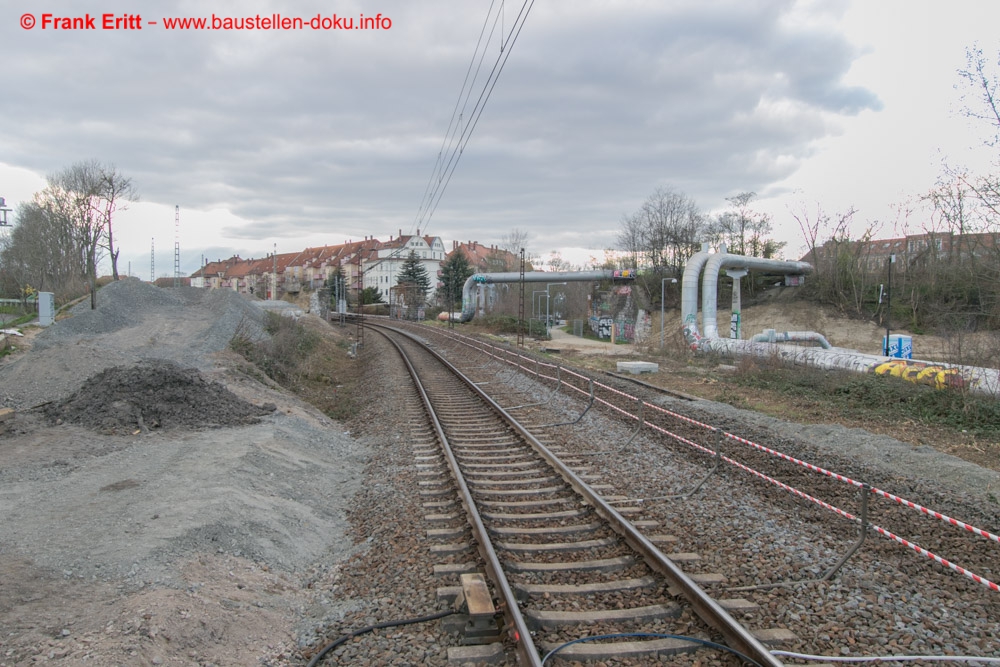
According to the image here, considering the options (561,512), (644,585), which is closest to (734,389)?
(561,512)

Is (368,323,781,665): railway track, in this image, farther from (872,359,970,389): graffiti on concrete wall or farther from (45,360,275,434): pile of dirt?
(872,359,970,389): graffiti on concrete wall

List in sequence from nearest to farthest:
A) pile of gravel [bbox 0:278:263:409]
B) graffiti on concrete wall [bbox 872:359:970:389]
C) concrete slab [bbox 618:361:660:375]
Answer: pile of gravel [bbox 0:278:263:409], graffiti on concrete wall [bbox 872:359:970:389], concrete slab [bbox 618:361:660:375]

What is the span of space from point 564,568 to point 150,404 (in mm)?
8800

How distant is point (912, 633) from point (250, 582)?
506 centimetres

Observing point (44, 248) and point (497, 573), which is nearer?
point (497, 573)

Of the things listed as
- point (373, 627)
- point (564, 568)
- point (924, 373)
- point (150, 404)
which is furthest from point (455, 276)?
point (373, 627)

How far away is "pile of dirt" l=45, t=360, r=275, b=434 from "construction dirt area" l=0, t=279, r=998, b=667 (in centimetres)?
3

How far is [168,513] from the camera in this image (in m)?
6.29

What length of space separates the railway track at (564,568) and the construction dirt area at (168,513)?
1.17m

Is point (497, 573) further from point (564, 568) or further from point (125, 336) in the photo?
point (125, 336)

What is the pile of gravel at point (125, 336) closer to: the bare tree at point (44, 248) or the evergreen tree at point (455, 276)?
the bare tree at point (44, 248)

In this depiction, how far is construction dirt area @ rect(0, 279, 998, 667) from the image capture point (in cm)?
409

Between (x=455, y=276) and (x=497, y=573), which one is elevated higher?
(x=455, y=276)

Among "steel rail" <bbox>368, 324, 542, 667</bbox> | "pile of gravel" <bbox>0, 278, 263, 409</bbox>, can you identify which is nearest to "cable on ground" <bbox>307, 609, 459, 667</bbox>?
"steel rail" <bbox>368, 324, 542, 667</bbox>
